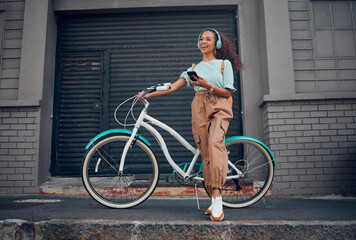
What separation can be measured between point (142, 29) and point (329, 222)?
4967 mm

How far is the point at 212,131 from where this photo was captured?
2.97m

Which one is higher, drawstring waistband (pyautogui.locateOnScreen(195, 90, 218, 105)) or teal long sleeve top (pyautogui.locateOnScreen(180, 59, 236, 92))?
teal long sleeve top (pyautogui.locateOnScreen(180, 59, 236, 92))

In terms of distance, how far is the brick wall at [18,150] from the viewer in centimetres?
494

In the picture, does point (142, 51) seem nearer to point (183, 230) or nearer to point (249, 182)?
point (249, 182)

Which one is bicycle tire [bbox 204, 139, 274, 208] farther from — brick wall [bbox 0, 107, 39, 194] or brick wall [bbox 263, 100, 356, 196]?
brick wall [bbox 0, 107, 39, 194]

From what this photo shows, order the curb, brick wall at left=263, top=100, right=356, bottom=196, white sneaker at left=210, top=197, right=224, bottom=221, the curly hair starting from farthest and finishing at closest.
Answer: brick wall at left=263, top=100, right=356, bottom=196, the curly hair, white sneaker at left=210, top=197, right=224, bottom=221, the curb

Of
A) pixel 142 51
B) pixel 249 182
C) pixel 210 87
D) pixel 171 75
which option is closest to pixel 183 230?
pixel 249 182

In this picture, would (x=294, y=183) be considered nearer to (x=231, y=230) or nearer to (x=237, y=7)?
(x=231, y=230)

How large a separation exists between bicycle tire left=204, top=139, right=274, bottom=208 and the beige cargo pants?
41 cm

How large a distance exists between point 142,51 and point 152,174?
3.32 meters

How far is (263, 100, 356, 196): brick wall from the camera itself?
4.71 metres

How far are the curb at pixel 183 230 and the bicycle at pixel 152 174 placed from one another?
0.75 metres

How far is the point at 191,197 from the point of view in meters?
4.77

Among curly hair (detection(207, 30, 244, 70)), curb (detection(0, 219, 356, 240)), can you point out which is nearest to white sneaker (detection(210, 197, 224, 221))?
curb (detection(0, 219, 356, 240))
